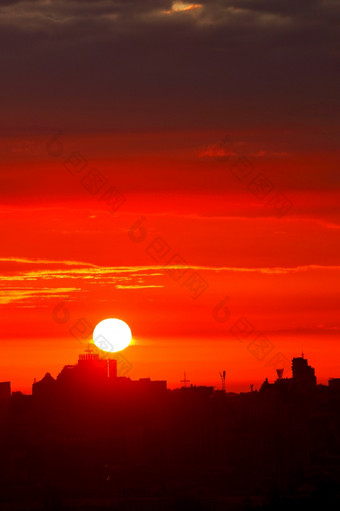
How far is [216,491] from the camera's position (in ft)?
525

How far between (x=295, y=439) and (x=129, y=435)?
2563 cm

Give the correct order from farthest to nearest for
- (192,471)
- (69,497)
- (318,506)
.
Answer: (192,471), (69,497), (318,506)

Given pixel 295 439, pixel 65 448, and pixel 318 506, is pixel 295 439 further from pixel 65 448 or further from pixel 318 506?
pixel 318 506

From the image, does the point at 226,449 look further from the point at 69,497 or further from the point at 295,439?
the point at 69,497

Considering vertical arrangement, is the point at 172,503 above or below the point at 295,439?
below

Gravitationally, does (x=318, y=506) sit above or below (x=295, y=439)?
below

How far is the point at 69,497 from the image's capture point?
155750 millimetres

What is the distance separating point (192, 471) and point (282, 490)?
24.3 m

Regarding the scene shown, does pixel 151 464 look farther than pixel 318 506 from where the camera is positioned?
Yes

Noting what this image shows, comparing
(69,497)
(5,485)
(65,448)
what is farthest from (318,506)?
(65,448)

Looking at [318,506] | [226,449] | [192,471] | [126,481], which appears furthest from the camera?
[226,449]

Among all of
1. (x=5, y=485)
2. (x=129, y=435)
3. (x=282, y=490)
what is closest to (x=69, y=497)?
(x=5, y=485)

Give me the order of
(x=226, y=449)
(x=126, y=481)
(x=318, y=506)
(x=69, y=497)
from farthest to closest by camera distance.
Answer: (x=226, y=449)
(x=126, y=481)
(x=69, y=497)
(x=318, y=506)

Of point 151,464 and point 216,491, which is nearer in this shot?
point 216,491
